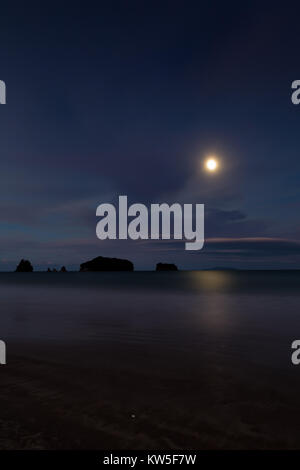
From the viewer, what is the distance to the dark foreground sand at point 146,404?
6227 mm

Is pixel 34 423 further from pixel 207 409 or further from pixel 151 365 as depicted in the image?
pixel 151 365

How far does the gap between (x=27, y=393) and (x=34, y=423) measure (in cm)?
196

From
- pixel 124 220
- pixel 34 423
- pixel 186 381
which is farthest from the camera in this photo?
pixel 124 220

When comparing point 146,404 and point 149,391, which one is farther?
point 149,391

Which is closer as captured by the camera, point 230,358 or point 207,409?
point 207,409

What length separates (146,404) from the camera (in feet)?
25.7

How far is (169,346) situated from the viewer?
570 inches

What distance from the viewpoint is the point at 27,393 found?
8461 mm

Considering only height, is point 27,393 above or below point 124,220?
below

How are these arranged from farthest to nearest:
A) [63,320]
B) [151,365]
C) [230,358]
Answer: [63,320], [230,358], [151,365]

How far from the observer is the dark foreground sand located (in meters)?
6.23

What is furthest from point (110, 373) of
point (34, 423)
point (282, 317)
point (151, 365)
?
point (282, 317)

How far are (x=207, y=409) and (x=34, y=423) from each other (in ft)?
13.8
